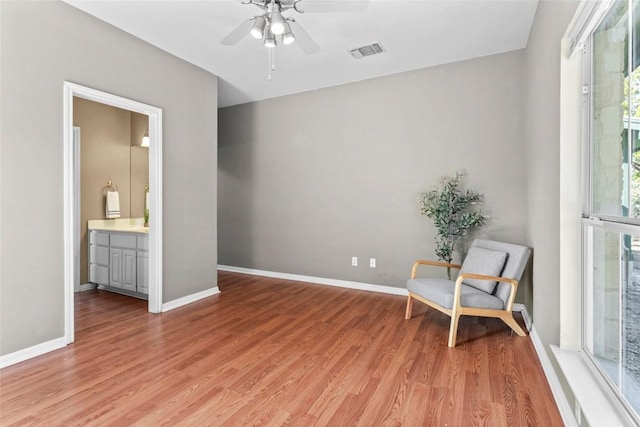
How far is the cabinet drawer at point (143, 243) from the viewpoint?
3.84 m

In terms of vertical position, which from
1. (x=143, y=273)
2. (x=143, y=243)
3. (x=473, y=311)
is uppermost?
(x=143, y=243)

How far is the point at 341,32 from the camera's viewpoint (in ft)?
10.3

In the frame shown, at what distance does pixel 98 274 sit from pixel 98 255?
25 centimetres

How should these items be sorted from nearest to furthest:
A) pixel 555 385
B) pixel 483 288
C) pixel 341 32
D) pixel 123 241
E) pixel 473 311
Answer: pixel 555 385 < pixel 473 311 < pixel 483 288 < pixel 341 32 < pixel 123 241

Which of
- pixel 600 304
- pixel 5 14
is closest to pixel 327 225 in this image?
pixel 600 304

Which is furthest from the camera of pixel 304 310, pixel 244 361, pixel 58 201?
pixel 304 310

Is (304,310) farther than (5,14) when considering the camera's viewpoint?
Yes

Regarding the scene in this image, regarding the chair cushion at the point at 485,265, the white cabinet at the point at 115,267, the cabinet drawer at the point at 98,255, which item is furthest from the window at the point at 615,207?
the cabinet drawer at the point at 98,255

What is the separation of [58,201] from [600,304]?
146 inches

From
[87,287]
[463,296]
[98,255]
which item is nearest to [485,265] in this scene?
[463,296]

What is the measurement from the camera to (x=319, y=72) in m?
4.10

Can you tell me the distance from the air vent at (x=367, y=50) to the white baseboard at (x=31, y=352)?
3827 mm

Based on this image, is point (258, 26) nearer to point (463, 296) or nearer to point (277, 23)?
point (277, 23)

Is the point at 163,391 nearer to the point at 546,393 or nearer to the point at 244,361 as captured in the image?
the point at 244,361
